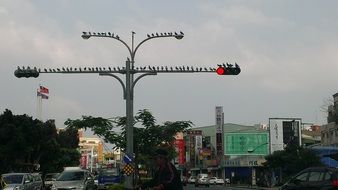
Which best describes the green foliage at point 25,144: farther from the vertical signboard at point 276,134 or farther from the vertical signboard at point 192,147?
the vertical signboard at point 192,147

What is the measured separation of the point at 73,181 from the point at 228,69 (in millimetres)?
9994

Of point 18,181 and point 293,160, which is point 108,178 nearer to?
point 18,181

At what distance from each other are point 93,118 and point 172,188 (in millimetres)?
23898

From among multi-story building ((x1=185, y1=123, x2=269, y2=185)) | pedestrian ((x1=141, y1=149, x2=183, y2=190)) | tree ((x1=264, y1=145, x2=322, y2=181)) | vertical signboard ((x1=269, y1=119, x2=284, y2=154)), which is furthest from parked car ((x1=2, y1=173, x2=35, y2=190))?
vertical signboard ((x1=269, y1=119, x2=284, y2=154))

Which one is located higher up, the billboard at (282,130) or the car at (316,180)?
the billboard at (282,130)

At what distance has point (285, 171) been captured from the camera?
211 ft

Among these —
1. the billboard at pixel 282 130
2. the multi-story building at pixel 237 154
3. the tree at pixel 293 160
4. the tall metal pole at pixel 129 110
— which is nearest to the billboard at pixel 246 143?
the multi-story building at pixel 237 154

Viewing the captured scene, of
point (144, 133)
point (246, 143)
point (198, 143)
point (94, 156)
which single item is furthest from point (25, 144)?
point (94, 156)

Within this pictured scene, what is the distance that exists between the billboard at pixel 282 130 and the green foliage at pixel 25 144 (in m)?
34.8

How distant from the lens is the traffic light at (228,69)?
2709 cm

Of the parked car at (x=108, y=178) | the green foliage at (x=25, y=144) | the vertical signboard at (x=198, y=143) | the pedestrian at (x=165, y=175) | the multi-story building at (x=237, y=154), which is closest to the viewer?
the pedestrian at (x=165, y=175)

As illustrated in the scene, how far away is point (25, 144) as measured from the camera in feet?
177

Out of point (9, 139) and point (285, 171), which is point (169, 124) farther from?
point (285, 171)

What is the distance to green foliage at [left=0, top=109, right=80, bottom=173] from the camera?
52.5 m
